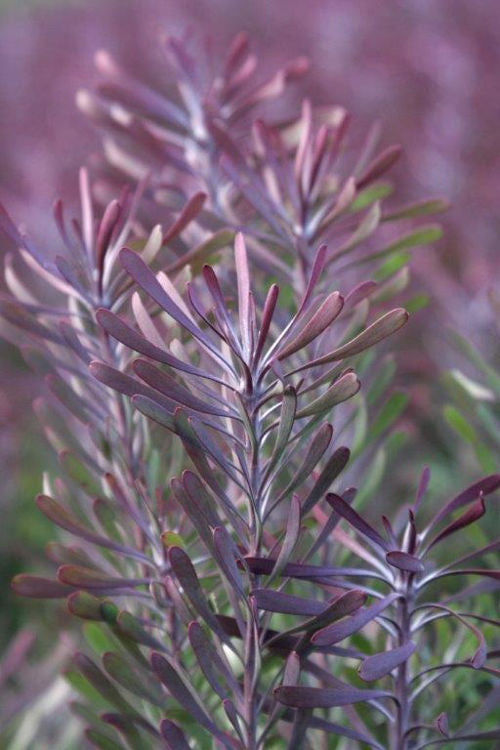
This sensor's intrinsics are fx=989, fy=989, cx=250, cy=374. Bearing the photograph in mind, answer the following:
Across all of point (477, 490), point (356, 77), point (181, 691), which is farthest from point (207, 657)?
point (356, 77)

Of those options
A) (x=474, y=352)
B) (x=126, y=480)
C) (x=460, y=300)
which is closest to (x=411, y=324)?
(x=460, y=300)

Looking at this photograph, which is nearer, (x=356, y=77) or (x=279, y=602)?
(x=279, y=602)

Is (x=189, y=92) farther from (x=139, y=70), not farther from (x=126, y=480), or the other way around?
(x=139, y=70)

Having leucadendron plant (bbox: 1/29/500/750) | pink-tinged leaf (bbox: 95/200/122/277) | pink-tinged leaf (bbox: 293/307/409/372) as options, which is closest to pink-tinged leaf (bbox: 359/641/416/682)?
leucadendron plant (bbox: 1/29/500/750)

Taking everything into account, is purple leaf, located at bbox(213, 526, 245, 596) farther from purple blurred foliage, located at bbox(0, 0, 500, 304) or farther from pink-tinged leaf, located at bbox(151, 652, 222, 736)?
purple blurred foliage, located at bbox(0, 0, 500, 304)

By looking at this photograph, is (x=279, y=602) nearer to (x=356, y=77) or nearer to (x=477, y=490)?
(x=477, y=490)

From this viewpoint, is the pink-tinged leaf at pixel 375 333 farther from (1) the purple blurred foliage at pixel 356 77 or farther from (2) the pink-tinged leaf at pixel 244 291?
(1) the purple blurred foliage at pixel 356 77
